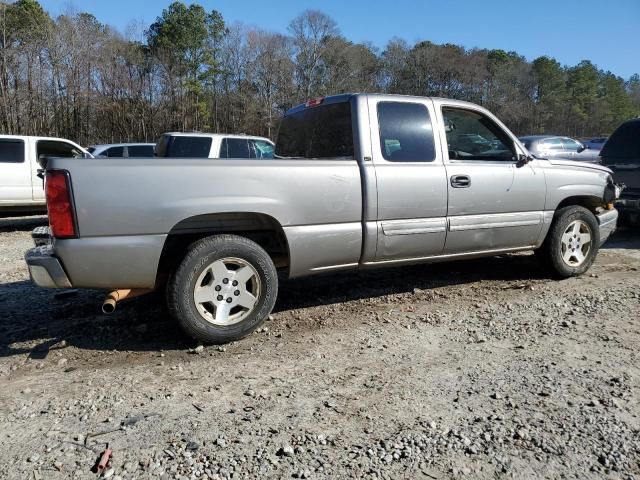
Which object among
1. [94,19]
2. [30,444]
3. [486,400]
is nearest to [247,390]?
[30,444]

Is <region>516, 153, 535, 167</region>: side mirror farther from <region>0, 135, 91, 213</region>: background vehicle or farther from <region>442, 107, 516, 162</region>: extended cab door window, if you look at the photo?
<region>0, 135, 91, 213</region>: background vehicle

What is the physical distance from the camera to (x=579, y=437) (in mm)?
2537

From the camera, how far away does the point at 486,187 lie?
4.77 meters

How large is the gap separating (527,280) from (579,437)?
3161 mm

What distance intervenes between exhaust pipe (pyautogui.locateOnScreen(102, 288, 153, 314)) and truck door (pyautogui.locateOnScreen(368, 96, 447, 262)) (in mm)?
1994

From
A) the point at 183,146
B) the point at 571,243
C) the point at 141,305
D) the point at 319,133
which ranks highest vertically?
the point at 183,146

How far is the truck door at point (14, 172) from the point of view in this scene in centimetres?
1006

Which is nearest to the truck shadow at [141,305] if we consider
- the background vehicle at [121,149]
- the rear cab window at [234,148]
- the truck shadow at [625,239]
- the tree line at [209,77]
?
the truck shadow at [625,239]

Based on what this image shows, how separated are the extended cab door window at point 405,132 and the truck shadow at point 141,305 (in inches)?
57.9

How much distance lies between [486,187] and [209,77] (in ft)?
145

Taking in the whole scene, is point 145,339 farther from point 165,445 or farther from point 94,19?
point 94,19

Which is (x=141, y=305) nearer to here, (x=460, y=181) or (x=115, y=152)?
(x=460, y=181)

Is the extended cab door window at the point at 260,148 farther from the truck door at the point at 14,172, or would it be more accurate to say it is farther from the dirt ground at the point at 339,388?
the dirt ground at the point at 339,388

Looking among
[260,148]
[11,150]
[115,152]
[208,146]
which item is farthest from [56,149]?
[260,148]
